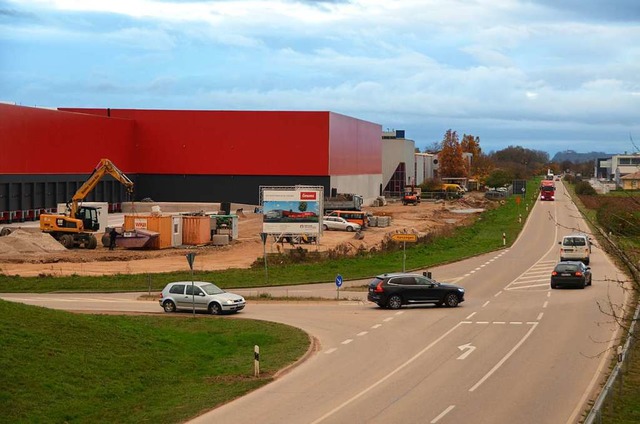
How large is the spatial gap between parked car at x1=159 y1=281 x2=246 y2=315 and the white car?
4470 centimetres

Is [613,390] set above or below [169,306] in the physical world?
above

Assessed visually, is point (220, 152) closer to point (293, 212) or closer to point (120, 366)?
point (293, 212)

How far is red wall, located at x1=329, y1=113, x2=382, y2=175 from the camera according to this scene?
106312 mm

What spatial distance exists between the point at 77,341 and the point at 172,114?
8091 cm

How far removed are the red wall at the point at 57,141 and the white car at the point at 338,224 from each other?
83.6 feet

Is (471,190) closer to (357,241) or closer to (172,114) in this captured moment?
(172,114)

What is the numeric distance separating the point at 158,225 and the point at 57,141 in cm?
2647

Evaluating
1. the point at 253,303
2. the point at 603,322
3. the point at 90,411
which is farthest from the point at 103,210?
the point at 90,411

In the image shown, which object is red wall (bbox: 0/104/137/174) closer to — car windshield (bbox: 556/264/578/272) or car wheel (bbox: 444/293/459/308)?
car windshield (bbox: 556/264/578/272)

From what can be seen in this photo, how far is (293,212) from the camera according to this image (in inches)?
2280

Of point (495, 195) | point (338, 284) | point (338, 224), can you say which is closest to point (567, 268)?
point (338, 284)

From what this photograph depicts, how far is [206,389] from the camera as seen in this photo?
21.5 metres

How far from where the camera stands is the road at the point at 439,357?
18.7m

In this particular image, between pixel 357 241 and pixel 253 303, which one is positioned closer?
pixel 253 303
